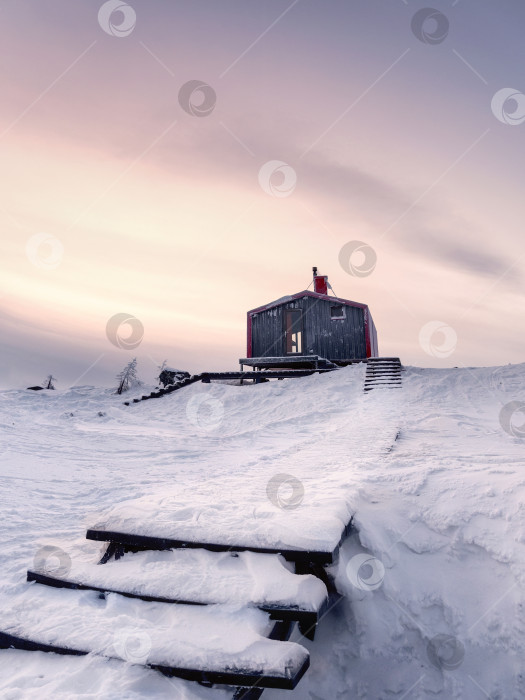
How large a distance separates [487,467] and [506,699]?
2320mm

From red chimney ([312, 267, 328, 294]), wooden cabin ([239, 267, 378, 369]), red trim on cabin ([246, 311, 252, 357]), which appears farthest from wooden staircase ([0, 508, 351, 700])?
red chimney ([312, 267, 328, 294])

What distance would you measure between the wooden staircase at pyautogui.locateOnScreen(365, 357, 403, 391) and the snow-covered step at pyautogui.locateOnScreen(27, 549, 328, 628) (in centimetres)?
1177

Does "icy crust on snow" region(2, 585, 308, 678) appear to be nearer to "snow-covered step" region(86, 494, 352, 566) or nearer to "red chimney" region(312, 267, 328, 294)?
"snow-covered step" region(86, 494, 352, 566)

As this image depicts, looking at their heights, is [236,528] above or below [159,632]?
above

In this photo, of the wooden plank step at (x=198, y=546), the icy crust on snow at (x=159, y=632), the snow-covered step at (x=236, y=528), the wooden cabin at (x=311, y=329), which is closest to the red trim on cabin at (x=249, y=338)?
the wooden cabin at (x=311, y=329)

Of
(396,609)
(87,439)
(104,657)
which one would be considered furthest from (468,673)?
(87,439)

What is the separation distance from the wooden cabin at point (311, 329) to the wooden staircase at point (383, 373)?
4168 mm

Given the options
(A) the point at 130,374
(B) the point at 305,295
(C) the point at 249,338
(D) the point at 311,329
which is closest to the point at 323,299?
(B) the point at 305,295

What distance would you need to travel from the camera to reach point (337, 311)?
2088cm

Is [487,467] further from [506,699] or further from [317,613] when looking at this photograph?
[317,613]

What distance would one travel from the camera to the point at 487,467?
4.29m

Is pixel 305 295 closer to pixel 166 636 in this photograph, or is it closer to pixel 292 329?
pixel 292 329

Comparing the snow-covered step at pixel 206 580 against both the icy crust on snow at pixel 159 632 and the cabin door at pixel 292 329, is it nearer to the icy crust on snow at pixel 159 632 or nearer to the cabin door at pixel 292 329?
the icy crust on snow at pixel 159 632

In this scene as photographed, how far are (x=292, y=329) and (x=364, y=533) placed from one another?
A: 18.5 m
